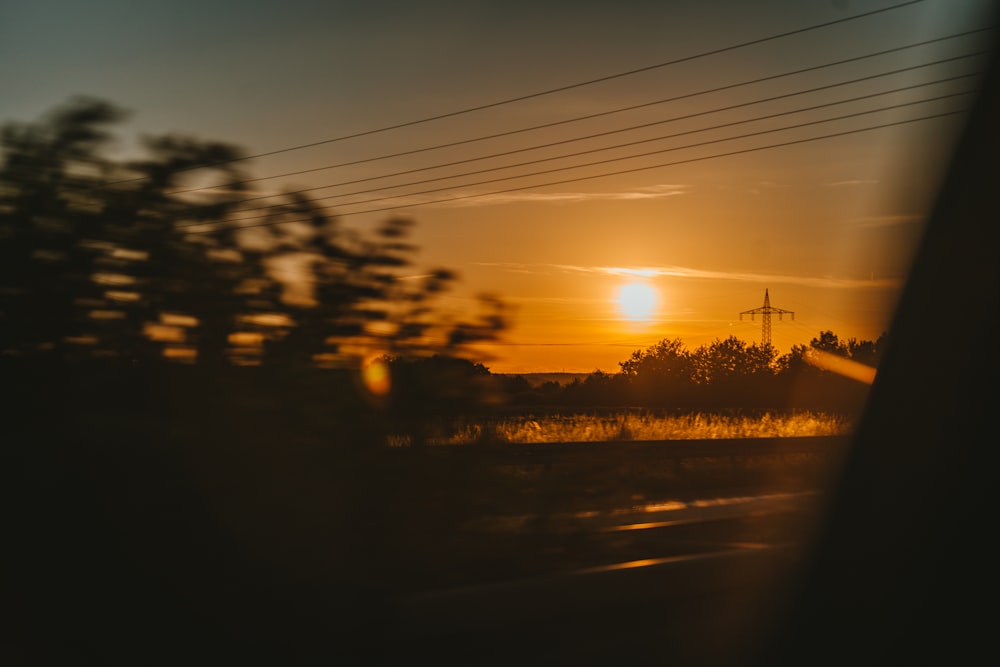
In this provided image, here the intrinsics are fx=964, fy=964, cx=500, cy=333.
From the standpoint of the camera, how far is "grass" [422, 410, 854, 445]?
910 inches

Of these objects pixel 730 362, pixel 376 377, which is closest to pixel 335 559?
pixel 376 377

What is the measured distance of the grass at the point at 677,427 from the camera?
23.1 metres

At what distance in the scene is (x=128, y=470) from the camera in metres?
5.88

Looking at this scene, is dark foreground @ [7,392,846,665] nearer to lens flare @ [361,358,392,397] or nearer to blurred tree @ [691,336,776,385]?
lens flare @ [361,358,392,397]

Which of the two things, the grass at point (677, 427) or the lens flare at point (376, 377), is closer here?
the lens flare at point (376, 377)

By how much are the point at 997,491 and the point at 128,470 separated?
494cm

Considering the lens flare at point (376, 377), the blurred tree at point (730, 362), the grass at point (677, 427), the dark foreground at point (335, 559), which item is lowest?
the dark foreground at point (335, 559)

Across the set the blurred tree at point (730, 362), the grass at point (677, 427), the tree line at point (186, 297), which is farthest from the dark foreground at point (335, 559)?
the blurred tree at point (730, 362)

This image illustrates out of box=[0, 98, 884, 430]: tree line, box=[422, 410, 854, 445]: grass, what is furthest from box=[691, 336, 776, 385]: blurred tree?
box=[0, 98, 884, 430]: tree line

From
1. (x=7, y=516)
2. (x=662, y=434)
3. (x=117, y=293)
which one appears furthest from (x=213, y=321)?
(x=662, y=434)

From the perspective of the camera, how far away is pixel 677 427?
27.1m

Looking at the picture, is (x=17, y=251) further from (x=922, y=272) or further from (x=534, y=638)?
(x=922, y=272)

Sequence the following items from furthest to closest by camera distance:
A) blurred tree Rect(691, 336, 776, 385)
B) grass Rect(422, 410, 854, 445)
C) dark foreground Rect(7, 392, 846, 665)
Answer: blurred tree Rect(691, 336, 776, 385) < grass Rect(422, 410, 854, 445) < dark foreground Rect(7, 392, 846, 665)

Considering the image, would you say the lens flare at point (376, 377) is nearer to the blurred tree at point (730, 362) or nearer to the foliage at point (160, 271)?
the foliage at point (160, 271)
